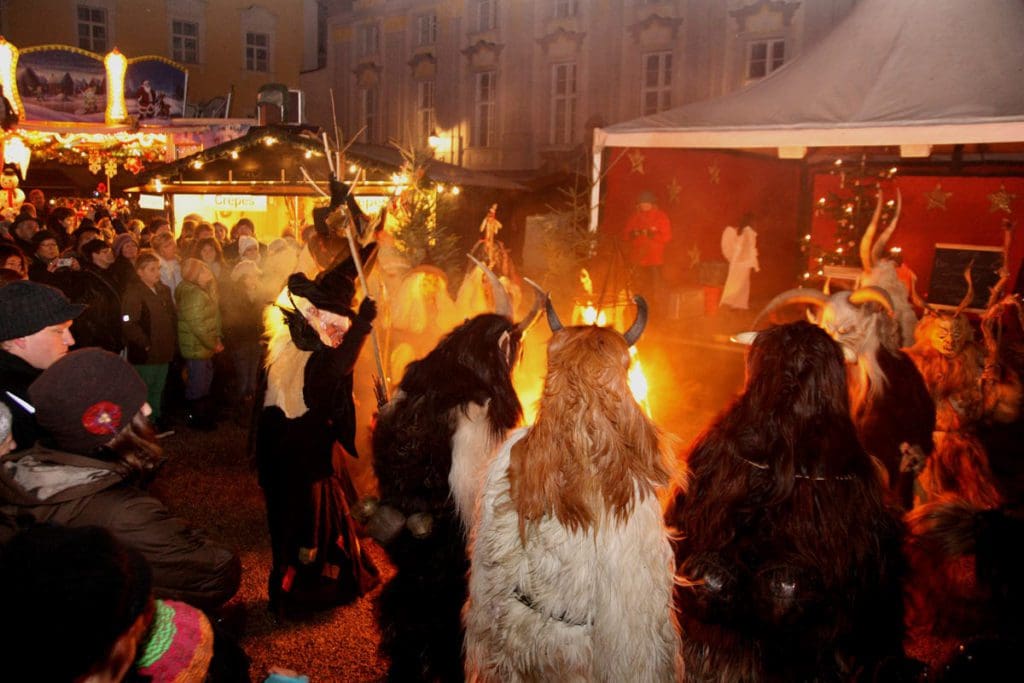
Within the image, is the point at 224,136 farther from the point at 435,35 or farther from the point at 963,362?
the point at 963,362

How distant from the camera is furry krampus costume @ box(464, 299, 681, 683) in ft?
7.34

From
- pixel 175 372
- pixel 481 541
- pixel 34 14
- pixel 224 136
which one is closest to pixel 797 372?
pixel 481 541

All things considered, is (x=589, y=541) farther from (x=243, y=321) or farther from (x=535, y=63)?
(x=535, y=63)

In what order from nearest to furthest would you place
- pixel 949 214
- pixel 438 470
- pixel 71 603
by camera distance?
pixel 71 603 < pixel 438 470 < pixel 949 214

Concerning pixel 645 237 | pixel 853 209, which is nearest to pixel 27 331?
pixel 645 237

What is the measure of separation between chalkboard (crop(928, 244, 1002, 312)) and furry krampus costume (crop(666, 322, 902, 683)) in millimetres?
8898

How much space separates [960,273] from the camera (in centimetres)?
1041

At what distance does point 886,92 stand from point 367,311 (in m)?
5.68

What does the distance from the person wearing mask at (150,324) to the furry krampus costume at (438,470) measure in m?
4.81

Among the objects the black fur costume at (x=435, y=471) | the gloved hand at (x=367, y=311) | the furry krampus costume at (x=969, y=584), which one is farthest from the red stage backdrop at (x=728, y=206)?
the black fur costume at (x=435, y=471)

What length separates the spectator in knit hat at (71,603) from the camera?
1.30m

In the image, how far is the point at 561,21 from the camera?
21125 mm

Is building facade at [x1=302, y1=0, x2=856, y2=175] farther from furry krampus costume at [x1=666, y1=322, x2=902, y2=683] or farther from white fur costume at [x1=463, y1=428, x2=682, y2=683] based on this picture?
white fur costume at [x1=463, y1=428, x2=682, y2=683]

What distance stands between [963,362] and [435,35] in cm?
2309
